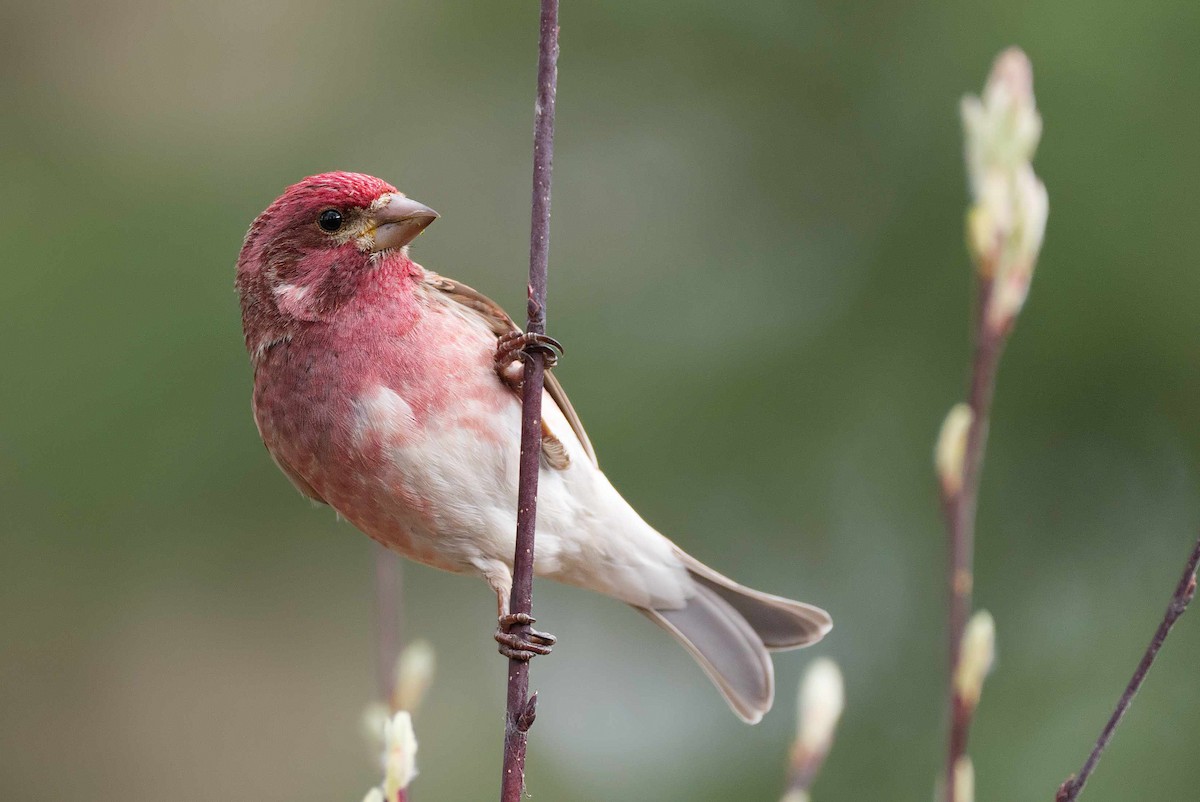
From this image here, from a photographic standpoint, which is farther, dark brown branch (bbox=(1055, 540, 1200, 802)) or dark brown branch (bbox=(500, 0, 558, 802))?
dark brown branch (bbox=(500, 0, 558, 802))

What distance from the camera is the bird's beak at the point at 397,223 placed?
130 inches

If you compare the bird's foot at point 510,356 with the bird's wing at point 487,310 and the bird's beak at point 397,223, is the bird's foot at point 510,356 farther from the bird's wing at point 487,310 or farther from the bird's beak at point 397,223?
the bird's beak at point 397,223

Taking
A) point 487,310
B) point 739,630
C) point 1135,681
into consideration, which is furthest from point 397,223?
point 1135,681

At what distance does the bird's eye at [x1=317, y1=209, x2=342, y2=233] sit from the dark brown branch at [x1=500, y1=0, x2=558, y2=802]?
1.31m

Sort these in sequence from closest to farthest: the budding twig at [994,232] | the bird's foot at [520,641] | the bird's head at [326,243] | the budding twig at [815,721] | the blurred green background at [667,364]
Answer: the budding twig at [994,232] < the budding twig at [815,721] < the bird's foot at [520,641] < the bird's head at [326,243] < the blurred green background at [667,364]

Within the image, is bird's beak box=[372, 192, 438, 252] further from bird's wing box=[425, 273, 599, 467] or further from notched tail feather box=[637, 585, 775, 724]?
notched tail feather box=[637, 585, 775, 724]

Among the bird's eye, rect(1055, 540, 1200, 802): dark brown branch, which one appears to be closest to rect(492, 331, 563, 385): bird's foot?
the bird's eye

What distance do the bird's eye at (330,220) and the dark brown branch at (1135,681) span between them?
2.34 m

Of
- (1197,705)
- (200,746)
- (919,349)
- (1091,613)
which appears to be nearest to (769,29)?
(919,349)

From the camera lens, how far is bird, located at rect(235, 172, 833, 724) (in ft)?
10.6

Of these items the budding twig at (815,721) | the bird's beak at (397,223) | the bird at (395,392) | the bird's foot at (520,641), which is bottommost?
the budding twig at (815,721)

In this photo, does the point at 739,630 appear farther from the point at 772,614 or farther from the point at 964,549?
the point at 964,549

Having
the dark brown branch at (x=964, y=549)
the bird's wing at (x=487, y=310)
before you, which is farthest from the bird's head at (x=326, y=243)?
the dark brown branch at (x=964, y=549)

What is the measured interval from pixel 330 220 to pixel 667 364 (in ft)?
8.61
